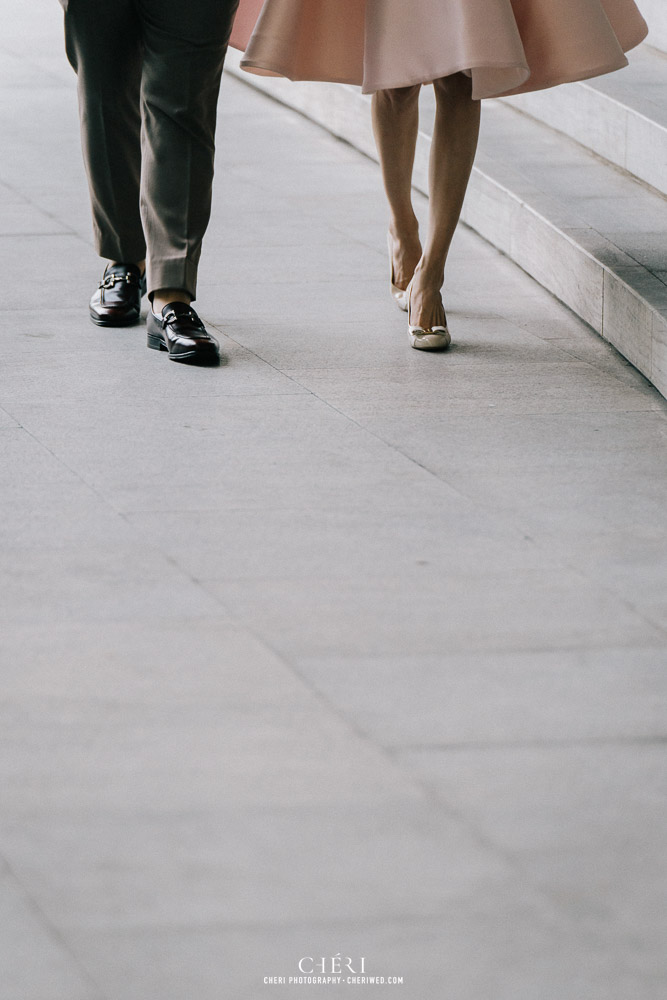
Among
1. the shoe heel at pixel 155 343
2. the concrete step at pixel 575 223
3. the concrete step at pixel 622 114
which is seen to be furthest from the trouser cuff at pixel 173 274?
the concrete step at pixel 622 114

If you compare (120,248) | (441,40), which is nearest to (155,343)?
(120,248)

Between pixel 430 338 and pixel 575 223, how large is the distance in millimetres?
1026

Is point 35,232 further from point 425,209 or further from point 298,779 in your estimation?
point 298,779

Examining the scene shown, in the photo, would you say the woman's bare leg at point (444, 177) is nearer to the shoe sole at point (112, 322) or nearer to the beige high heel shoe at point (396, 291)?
the beige high heel shoe at point (396, 291)

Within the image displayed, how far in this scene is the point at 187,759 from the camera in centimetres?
229

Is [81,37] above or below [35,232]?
above

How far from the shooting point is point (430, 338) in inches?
176

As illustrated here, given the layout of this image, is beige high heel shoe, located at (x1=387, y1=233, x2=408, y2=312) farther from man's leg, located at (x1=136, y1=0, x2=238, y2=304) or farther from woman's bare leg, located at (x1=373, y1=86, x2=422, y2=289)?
man's leg, located at (x1=136, y1=0, x2=238, y2=304)

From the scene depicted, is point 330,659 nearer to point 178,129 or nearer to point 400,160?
point 178,129

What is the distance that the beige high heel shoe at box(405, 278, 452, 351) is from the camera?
4469 mm

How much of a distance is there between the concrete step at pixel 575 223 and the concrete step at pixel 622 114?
2.1 inches

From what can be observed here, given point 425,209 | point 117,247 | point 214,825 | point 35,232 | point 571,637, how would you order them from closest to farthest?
point 214,825
point 571,637
point 117,247
point 35,232
point 425,209

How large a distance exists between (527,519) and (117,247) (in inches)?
75.5

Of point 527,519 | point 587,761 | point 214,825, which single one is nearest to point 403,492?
point 527,519
